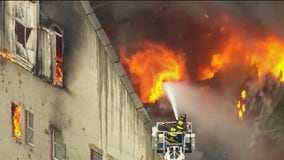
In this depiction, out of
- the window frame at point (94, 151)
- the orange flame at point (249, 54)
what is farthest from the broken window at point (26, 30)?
the orange flame at point (249, 54)

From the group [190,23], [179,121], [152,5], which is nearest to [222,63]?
[190,23]

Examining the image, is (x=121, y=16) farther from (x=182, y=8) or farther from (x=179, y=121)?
(x=179, y=121)

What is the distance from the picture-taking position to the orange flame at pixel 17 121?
80.9 ft

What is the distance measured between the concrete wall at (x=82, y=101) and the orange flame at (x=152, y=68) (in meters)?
2.41

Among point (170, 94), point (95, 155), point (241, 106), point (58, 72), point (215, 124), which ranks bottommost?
point (95, 155)

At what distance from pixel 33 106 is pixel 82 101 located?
8.54ft

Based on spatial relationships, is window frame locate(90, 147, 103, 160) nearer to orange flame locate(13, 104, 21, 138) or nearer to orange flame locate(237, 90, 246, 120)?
orange flame locate(13, 104, 21, 138)

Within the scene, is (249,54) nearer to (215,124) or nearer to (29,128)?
(215,124)

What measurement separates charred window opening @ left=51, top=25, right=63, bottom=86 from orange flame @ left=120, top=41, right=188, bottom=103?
7.66 ft

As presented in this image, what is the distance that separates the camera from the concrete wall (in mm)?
20844

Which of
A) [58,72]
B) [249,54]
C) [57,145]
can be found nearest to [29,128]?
[57,145]

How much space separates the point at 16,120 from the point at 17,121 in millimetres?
54

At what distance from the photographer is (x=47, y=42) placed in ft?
73.5

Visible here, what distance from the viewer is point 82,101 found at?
21953 mm
